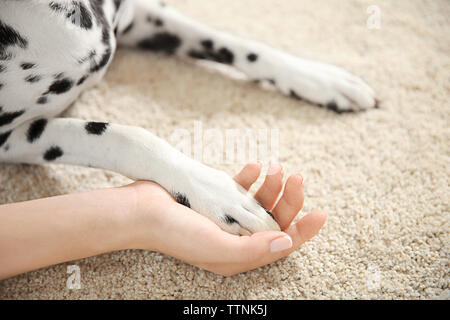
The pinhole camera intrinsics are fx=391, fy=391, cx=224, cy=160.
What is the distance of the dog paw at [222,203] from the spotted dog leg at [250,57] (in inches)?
17.3

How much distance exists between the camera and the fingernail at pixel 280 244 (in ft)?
2.59

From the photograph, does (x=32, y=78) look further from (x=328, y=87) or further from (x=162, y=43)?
(x=328, y=87)

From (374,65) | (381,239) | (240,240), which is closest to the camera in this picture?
(240,240)

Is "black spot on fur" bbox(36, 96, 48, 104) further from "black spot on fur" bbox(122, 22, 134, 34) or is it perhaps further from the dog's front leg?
"black spot on fur" bbox(122, 22, 134, 34)

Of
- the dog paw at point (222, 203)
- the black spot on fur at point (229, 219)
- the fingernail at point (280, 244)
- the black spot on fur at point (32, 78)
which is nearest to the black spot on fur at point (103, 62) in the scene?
the black spot on fur at point (32, 78)

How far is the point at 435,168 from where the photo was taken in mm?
1026

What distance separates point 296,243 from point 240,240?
0.43 ft

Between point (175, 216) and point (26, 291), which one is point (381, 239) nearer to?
point (175, 216)

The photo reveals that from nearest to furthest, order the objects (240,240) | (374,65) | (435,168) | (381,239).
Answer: (240,240)
(381,239)
(435,168)
(374,65)

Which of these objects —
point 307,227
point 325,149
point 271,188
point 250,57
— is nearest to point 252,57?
point 250,57

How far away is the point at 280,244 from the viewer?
79 centimetres

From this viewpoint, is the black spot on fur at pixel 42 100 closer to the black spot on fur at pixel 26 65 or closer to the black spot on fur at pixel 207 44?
the black spot on fur at pixel 26 65
